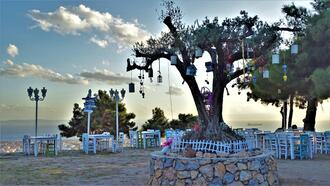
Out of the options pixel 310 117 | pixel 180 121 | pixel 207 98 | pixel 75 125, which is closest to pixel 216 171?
pixel 207 98

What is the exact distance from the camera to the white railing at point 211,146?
6195mm

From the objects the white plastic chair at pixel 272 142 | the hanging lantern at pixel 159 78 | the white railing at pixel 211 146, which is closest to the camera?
the white railing at pixel 211 146

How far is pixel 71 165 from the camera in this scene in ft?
29.3

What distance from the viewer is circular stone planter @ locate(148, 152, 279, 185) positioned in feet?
18.6

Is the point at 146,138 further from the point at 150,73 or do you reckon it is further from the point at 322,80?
the point at 150,73

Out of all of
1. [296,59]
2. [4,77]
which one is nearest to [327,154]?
[296,59]

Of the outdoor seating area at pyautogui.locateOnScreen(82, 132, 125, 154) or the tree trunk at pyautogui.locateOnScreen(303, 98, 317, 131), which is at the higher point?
the tree trunk at pyautogui.locateOnScreen(303, 98, 317, 131)

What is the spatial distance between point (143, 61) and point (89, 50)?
4274mm

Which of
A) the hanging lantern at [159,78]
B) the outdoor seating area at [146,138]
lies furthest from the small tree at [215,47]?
the outdoor seating area at [146,138]

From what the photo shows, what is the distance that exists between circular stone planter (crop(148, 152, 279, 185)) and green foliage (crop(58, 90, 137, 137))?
467 inches

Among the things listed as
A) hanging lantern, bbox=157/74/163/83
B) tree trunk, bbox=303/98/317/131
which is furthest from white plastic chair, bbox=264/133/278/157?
tree trunk, bbox=303/98/317/131

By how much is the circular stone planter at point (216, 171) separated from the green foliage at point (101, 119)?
11.9 m

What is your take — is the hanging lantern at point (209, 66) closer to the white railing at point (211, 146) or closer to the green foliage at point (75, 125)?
the white railing at point (211, 146)

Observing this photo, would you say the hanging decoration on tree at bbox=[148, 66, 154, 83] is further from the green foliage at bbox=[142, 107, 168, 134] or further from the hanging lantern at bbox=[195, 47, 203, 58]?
the green foliage at bbox=[142, 107, 168, 134]
